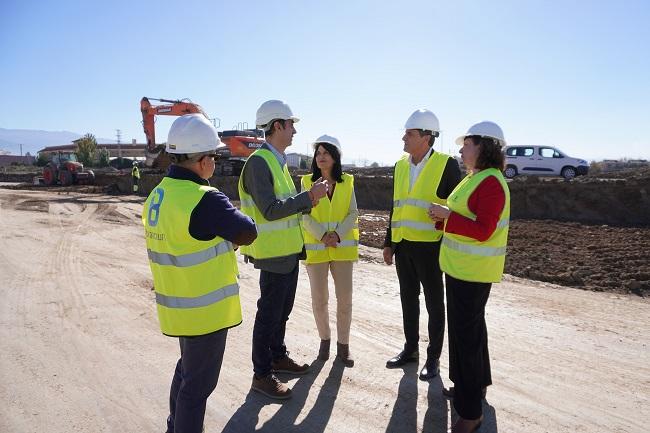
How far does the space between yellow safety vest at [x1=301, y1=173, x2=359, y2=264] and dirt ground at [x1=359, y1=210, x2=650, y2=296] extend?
473cm

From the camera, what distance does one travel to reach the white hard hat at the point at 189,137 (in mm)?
2461

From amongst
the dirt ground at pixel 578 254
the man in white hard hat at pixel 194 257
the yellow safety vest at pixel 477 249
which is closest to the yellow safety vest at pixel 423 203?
the yellow safety vest at pixel 477 249

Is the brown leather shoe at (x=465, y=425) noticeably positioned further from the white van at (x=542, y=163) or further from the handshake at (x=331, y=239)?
the white van at (x=542, y=163)

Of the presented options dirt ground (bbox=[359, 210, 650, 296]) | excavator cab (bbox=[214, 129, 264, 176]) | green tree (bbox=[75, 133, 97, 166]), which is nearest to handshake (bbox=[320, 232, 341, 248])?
dirt ground (bbox=[359, 210, 650, 296])

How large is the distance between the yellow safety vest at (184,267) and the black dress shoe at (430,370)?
76.4 inches

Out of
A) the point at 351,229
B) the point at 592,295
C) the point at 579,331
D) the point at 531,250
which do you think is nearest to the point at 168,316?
the point at 351,229

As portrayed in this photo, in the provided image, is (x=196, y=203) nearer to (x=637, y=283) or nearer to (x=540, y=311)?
(x=540, y=311)

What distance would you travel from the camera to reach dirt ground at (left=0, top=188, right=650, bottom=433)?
3.12 m

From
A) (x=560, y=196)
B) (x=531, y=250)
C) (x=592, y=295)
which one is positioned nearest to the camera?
(x=592, y=295)

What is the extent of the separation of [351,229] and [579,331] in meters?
2.88

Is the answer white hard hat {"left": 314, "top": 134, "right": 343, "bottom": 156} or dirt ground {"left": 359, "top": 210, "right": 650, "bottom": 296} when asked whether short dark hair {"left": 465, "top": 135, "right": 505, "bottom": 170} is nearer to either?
white hard hat {"left": 314, "top": 134, "right": 343, "bottom": 156}

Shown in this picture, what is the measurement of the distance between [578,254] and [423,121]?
653cm

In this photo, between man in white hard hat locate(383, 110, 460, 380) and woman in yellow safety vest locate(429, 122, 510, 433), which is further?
man in white hard hat locate(383, 110, 460, 380)

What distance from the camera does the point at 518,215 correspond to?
14242mm
